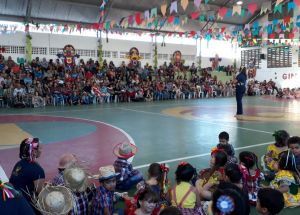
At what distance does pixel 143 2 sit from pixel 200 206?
72.0 ft

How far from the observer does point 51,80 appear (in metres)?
18.0

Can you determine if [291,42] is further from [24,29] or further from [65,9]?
[24,29]

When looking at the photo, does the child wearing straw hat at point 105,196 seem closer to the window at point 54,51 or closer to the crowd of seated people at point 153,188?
the crowd of seated people at point 153,188

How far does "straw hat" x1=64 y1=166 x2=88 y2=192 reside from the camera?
3152 mm

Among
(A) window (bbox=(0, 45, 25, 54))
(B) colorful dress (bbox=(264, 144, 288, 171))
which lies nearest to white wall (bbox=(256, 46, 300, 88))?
(A) window (bbox=(0, 45, 25, 54))

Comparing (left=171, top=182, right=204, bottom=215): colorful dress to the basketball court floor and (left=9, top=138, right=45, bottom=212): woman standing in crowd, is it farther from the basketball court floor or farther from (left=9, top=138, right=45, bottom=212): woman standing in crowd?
(left=9, top=138, right=45, bottom=212): woman standing in crowd

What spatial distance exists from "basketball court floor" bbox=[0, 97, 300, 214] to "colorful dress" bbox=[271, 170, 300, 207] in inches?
5.0

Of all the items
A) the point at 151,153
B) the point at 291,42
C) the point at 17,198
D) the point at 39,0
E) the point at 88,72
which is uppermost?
the point at 39,0

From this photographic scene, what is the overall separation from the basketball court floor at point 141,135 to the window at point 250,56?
62.8ft

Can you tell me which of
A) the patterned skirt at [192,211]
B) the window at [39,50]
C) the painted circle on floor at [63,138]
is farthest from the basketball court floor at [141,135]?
the window at [39,50]

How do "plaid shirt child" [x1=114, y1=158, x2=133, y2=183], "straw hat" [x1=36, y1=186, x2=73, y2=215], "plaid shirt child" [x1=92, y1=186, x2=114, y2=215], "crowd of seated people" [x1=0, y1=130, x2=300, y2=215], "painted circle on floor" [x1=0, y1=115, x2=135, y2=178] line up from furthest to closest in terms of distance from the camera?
"painted circle on floor" [x1=0, y1=115, x2=135, y2=178], "plaid shirt child" [x1=114, y1=158, x2=133, y2=183], "plaid shirt child" [x1=92, y1=186, x2=114, y2=215], "straw hat" [x1=36, y1=186, x2=73, y2=215], "crowd of seated people" [x1=0, y1=130, x2=300, y2=215]

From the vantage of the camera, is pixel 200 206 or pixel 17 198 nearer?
pixel 17 198

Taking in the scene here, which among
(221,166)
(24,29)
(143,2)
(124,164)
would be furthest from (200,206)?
(143,2)

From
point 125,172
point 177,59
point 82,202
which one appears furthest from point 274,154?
point 177,59
